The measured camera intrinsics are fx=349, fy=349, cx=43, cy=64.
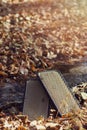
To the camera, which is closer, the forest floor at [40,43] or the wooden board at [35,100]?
the forest floor at [40,43]

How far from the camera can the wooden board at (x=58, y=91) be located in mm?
6143

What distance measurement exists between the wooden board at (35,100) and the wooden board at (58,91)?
0.41ft

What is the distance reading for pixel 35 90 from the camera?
22.0 ft

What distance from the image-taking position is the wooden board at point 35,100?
6218 millimetres

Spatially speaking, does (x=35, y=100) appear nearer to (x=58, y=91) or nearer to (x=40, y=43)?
(x=58, y=91)

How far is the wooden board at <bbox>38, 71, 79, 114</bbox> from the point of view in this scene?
20.2 ft

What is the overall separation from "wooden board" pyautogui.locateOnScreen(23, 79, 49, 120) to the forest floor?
1.02 feet

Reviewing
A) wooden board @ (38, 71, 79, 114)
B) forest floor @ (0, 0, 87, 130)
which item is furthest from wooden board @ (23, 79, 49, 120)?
forest floor @ (0, 0, 87, 130)

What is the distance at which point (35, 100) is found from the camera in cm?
650

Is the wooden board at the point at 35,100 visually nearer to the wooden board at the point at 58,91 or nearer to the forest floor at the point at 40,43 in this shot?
the wooden board at the point at 58,91

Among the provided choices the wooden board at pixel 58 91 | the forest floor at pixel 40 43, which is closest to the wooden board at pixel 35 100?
the wooden board at pixel 58 91

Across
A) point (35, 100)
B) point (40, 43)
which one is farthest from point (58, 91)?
point (40, 43)

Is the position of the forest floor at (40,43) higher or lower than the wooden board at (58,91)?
higher

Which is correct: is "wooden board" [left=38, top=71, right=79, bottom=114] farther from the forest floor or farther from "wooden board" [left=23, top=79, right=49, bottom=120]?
the forest floor
